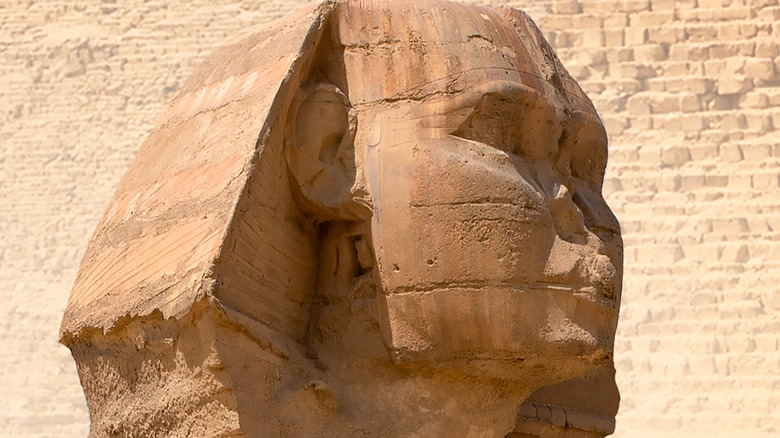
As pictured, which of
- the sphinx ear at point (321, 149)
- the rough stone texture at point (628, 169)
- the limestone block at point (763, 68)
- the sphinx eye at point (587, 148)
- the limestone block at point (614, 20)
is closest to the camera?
the sphinx ear at point (321, 149)

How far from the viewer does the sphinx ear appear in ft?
16.3

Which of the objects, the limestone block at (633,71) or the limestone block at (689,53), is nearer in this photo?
the limestone block at (689,53)

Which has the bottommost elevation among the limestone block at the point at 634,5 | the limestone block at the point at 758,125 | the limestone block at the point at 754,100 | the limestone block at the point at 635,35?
the limestone block at the point at 758,125

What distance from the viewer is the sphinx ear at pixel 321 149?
16.3 feet

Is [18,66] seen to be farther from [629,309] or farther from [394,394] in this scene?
[394,394]

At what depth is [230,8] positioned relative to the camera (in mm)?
36406

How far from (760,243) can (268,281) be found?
28.4 m

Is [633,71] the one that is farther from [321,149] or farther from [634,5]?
[321,149]

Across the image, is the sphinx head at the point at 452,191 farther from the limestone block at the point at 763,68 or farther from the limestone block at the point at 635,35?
the limestone block at the point at 635,35

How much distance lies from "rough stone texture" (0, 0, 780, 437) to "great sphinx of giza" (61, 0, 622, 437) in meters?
24.2

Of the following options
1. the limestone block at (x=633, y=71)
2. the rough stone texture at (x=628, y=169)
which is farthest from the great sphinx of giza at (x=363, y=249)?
the limestone block at (x=633, y=71)

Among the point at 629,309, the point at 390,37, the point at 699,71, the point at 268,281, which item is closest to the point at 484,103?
the point at 390,37

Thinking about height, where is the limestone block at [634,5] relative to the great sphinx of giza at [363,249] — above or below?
above

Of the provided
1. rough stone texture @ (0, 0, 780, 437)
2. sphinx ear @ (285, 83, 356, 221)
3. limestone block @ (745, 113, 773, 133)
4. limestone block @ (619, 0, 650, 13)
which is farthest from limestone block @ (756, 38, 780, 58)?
sphinx ear @ (285, 83, 356, 221)
